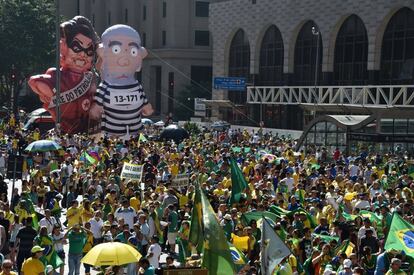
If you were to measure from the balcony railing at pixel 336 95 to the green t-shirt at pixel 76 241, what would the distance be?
29.5 metres

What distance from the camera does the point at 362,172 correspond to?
2425 centimetres

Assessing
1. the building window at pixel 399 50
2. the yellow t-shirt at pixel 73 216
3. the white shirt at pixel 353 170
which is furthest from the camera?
the building window at pixel 399 50

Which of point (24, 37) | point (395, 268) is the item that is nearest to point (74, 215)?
point (395, 268)

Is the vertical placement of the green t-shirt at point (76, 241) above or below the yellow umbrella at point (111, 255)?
below

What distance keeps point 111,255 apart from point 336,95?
124ft

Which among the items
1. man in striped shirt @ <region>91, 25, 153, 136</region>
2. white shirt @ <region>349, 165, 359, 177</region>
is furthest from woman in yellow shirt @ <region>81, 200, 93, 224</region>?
man in striped shirt @ <region>91, 25, 153, 136</region>

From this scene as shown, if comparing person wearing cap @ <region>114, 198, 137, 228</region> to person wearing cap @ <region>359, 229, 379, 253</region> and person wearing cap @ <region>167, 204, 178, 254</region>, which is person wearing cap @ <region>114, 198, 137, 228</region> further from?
person wearing cap @ <region>359, 229, 379, 253</region>

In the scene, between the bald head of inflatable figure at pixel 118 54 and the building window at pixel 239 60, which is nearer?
the bald head of inflatable figure at pixel 118 54

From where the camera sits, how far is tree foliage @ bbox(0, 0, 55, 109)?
62.0 metres

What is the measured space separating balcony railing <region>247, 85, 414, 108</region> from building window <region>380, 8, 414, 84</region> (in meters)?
0.90

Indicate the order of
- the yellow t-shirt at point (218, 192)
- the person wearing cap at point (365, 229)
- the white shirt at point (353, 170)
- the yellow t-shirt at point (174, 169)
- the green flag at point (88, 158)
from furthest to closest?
the white shirt at point (353, 170), the green flag at point (88, 158), the yellow t-shirt at point (174, 169), the yellow t-shirt at point (218, 192), the person wearing cap at point (365, 229)

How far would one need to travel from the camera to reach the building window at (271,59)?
59812mm

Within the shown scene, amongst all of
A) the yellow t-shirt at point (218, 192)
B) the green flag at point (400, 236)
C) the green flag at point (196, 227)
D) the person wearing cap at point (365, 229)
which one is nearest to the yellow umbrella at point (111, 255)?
the green flag at point (196, 227)

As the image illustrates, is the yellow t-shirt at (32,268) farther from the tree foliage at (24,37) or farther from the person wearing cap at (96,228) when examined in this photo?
the tree foliage at (24,37)
